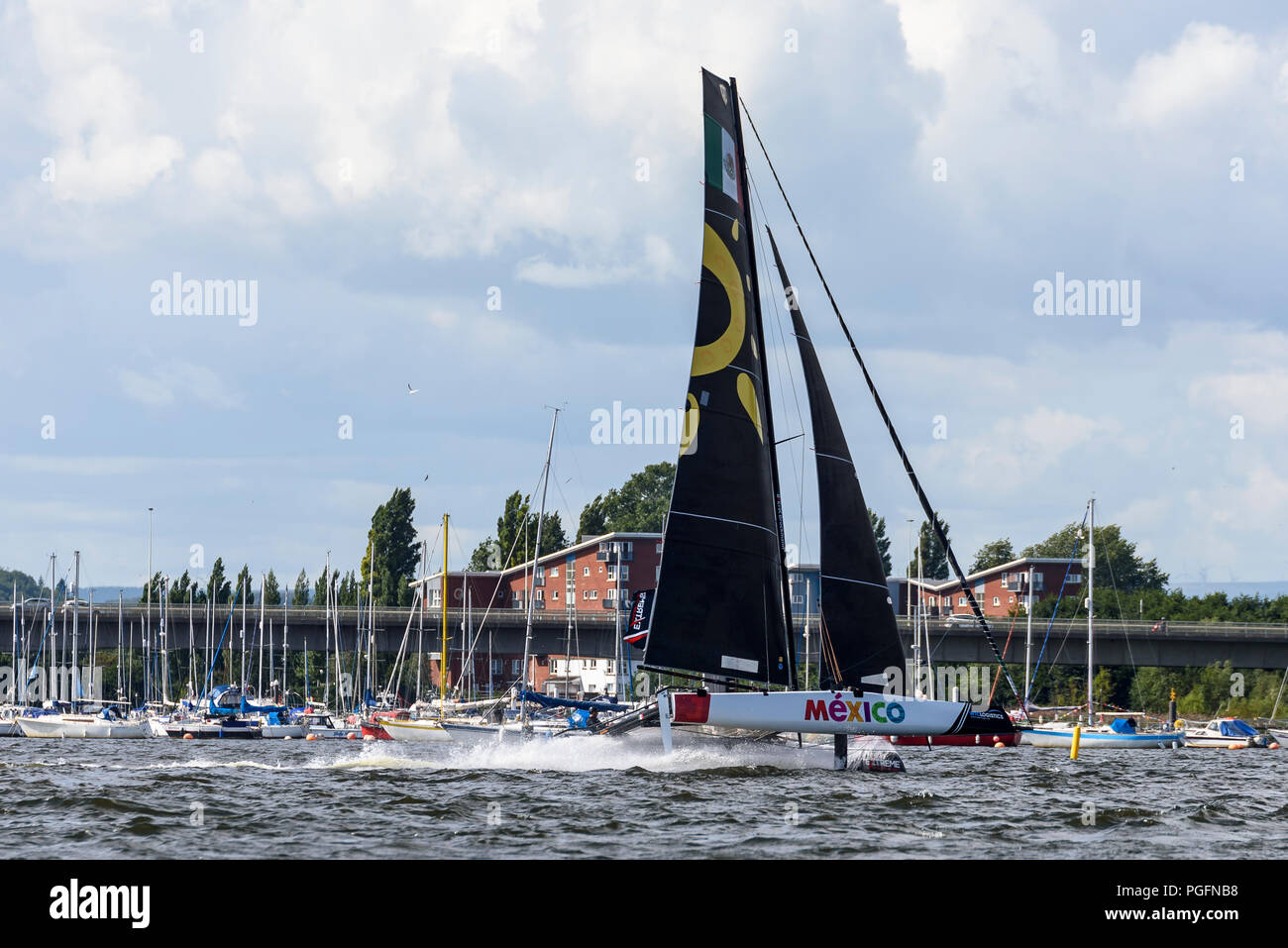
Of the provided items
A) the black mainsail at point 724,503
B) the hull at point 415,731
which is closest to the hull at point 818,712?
the black mainsail at point 724,503

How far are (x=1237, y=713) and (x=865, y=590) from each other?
7336 cm

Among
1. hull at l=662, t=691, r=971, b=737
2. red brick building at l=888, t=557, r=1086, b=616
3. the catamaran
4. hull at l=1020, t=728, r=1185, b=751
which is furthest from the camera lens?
red brick building at l=888, t=557, r=1086, b=616

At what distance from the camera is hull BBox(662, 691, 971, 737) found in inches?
1137

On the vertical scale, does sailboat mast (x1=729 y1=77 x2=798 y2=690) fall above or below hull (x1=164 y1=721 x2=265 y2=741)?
above

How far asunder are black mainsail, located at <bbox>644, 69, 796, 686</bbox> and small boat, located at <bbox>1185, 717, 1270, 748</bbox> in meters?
45.1

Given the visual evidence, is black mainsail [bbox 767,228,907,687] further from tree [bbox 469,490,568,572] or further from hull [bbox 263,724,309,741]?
tree [bbox 469,490,568,572]

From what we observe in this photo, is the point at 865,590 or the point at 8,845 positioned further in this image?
the point at 865,590

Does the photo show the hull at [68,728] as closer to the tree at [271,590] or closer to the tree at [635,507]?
the tree at [271,590]

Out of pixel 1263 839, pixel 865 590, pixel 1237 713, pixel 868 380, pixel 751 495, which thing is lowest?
pixel 1237 713

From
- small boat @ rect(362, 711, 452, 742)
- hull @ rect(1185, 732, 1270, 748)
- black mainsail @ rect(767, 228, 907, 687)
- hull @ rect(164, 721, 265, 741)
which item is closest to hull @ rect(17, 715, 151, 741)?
hull @ rect(164, 721, 265, 741)

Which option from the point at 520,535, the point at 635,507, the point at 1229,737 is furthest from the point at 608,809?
the point at 635,507

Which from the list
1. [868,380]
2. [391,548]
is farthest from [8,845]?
[391,548]

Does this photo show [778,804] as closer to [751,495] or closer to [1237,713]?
[751,495]
